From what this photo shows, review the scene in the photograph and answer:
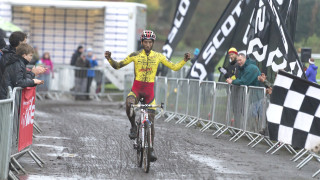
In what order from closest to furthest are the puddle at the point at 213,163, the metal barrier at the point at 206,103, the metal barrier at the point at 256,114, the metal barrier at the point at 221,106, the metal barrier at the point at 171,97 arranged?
the puddle at the point at 213,163
the metal barrier at the point at 256,114
the metal barrier at the point at 221,106
the metal barrier at the point at 206,103
the metal barrier at the point at 171,97

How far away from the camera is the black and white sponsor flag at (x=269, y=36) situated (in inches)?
577

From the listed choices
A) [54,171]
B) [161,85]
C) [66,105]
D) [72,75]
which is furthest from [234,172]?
[72,75]

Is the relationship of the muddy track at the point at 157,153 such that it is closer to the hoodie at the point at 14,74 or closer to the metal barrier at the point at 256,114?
the metal barrier at the point at 256,114

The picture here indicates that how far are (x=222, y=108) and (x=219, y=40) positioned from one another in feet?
8.41

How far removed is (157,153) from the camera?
12672mm

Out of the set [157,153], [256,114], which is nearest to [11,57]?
[157,153]

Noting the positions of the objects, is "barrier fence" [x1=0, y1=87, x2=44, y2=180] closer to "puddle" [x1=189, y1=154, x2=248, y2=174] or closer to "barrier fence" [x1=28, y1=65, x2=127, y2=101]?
"puddle" [x1=189, y1=154, x2=248, y2=174]

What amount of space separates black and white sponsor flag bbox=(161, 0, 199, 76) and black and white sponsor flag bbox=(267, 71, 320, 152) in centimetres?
1095

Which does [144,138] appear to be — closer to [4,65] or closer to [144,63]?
[144,63]

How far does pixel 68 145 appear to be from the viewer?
13.5 meters

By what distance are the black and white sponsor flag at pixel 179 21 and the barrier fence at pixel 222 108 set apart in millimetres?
1360

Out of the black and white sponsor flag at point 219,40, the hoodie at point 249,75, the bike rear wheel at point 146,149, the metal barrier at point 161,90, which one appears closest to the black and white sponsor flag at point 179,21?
the metal barrier at point 161,90

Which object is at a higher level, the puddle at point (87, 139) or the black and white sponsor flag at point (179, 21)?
the black and white sponsor flag at point (179, 21)

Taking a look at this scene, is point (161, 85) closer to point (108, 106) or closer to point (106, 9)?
point (108, 106)
